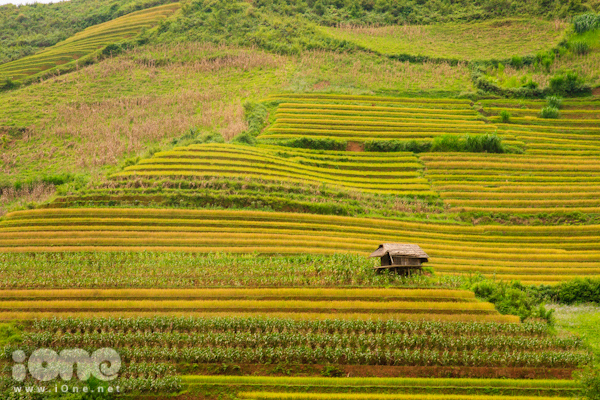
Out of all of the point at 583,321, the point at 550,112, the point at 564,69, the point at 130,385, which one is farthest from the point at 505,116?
the point at 130,385

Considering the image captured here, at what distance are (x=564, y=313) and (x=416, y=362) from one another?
17887 mm

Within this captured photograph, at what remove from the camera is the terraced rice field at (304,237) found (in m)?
50.8

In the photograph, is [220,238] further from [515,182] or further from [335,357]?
[515,182]

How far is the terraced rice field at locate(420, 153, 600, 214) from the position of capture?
208ft

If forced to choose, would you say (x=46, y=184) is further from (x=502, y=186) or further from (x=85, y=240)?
(x=502, y=186)

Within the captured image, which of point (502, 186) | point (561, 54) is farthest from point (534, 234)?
point (561, 54)

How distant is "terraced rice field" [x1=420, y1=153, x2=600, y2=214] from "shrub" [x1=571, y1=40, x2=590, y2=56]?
4209cm

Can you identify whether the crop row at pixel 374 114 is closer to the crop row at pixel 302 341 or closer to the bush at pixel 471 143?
the bush at pixel 471 143

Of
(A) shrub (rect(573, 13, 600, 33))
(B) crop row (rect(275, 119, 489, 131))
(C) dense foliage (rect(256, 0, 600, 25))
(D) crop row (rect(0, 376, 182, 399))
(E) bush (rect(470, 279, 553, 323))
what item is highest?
(C) dense foliage (rect(256, 0, 600, 25))

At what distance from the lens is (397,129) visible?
83688 mm

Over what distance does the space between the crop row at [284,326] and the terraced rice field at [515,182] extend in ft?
87.2

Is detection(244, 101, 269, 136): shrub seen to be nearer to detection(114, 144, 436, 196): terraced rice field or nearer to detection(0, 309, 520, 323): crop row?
detection(114, 144, 436, 196): terraced rice field

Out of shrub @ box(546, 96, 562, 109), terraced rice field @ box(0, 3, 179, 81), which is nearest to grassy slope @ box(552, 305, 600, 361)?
shrub @ box(546, 96, 562, 109)

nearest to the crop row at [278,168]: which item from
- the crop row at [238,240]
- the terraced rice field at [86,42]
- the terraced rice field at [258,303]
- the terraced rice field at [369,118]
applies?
the terraced rice field at [369,118]
